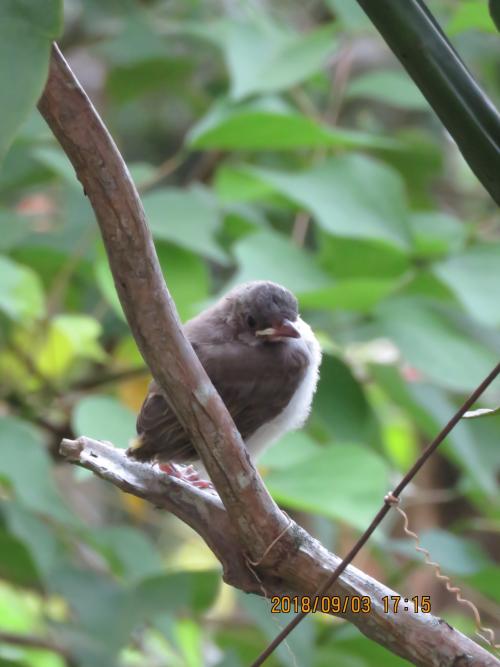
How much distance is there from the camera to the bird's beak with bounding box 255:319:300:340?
5.95 feet

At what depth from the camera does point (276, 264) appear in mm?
2250

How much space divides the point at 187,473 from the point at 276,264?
670 millimetres

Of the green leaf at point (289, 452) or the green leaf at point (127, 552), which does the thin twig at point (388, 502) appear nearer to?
the green leaf at point (289, 452)

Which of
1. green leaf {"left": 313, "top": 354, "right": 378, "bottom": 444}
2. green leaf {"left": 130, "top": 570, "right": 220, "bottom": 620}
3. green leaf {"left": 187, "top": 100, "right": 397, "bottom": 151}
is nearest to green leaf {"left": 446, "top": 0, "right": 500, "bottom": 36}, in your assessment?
green leaf {"left": 187, "top": 100, "right": 397, "bottom": 151}

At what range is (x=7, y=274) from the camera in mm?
2146

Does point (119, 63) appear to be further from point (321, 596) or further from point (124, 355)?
point (321, 596)

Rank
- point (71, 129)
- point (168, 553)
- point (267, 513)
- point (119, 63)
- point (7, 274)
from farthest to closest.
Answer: point (168, 553) < point (119, 63) < point (7, 274) < point (267, 513) < point (71, 129)

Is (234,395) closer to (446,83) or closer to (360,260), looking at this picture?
(446,83)

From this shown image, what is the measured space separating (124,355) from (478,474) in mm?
942

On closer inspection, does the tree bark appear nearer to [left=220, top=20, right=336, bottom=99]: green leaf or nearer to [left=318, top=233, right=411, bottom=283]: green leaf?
[left=318, top=233, right=411, bottom=283]: green leaf

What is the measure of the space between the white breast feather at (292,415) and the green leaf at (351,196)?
1.64 ft

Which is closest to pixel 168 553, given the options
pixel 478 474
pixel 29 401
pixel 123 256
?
pixel 29 401

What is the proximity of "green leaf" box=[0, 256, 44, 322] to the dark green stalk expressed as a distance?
52.2 inches

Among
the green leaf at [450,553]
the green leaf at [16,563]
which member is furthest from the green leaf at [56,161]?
the green leaf at [450,553]
